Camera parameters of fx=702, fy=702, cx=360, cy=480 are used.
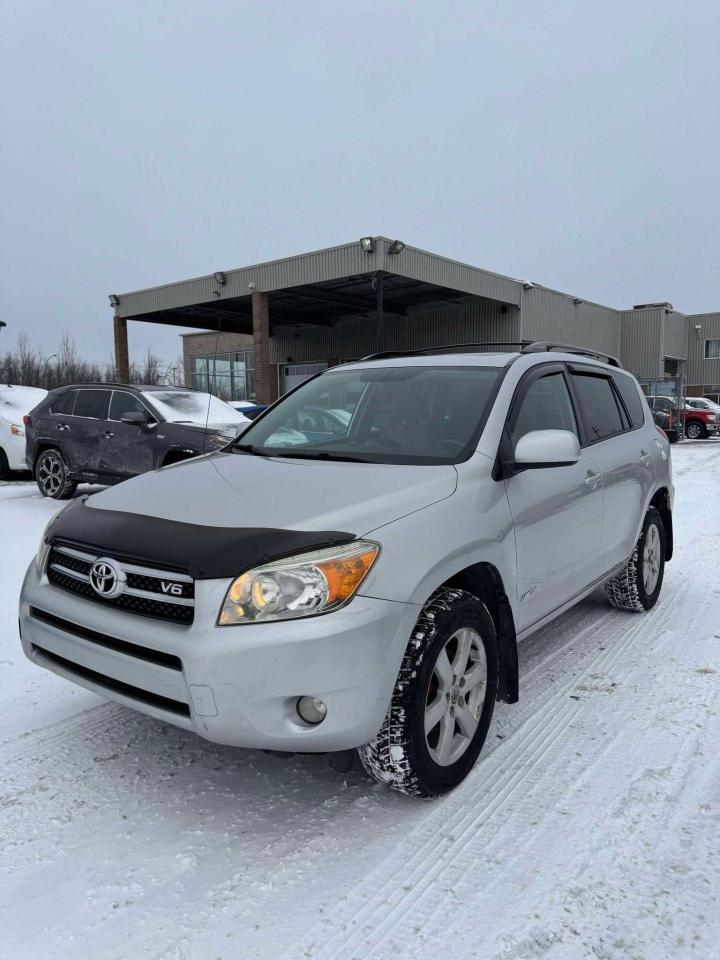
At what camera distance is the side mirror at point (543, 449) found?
2.93 meters

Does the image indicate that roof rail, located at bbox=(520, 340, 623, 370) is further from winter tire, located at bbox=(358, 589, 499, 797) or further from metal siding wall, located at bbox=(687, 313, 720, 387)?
metal siding wall, located at bbox=(687, 313, 720, 387)

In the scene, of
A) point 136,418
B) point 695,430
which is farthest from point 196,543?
point 695,430

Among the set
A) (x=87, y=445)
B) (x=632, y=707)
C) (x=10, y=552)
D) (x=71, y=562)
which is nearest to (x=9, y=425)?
(x=87, y=445)

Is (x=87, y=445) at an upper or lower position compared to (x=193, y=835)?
upper

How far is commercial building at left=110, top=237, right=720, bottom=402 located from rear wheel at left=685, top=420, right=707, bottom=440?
7.14ft

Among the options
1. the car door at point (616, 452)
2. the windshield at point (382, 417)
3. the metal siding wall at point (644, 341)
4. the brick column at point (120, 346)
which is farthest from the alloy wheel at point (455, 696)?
the metal siding wall at point (644, 341)

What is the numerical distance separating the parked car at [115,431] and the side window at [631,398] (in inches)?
193

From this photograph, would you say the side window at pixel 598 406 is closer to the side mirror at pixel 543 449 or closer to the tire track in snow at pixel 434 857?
the side mirror at pixel 543 449

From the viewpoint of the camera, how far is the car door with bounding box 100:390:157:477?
873 cm

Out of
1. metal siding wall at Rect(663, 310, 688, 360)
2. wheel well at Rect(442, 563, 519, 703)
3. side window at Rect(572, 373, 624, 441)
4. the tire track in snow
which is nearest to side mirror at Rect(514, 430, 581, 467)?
wheel well at Rect(442, 563, 519, 703)

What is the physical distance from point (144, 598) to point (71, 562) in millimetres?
488

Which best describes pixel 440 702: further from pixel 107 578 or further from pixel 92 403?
pixel 92 403

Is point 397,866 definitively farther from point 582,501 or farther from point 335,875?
point 582,501

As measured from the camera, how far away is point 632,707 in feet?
10.9
